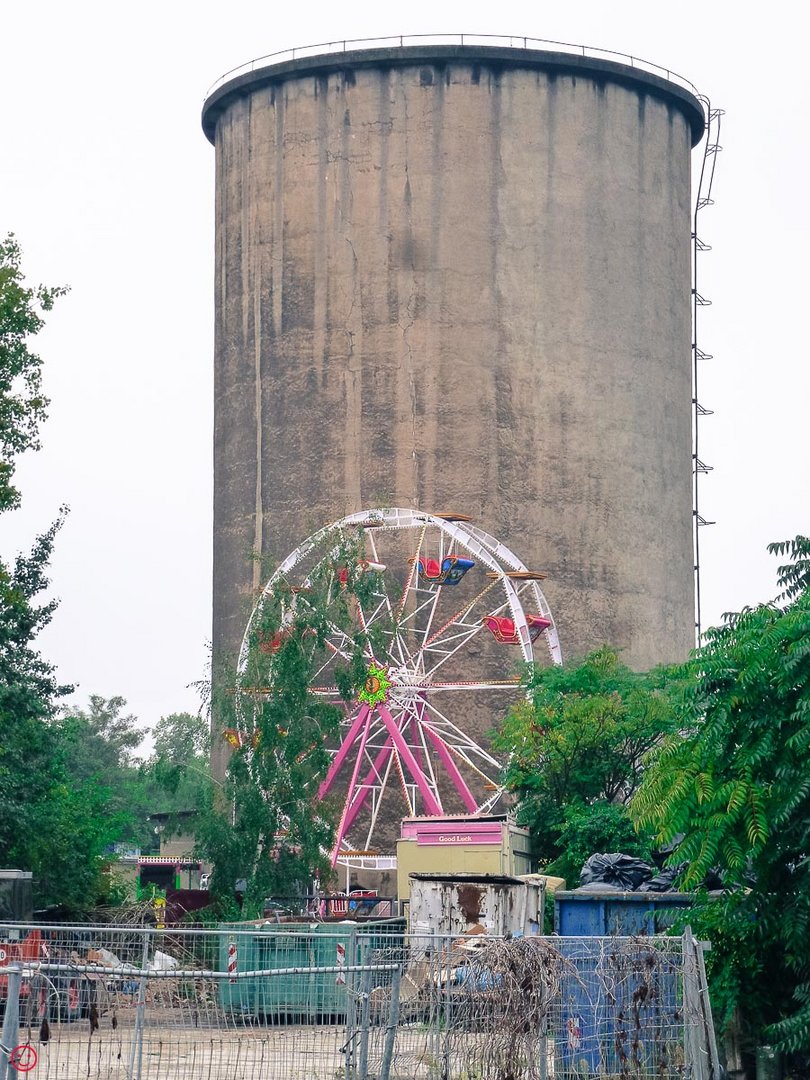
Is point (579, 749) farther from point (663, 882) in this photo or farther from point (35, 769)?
point (663, 882)

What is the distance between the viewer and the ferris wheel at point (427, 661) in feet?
136

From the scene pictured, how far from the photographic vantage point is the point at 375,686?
128 feet

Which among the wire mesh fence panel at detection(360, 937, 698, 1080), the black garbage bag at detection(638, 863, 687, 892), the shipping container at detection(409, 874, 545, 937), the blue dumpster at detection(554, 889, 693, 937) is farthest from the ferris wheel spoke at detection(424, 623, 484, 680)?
the wire mesh fence panel at detection(360, 937, 698, 1080)

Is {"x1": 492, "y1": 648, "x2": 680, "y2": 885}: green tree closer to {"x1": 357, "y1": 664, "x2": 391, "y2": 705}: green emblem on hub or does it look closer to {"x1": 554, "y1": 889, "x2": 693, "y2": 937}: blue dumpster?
{"x1": 357, "y1": 664, "x2": 391, "y2": 705}: green emblem on hub

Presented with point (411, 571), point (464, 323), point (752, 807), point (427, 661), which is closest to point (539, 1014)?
point (752, 807)

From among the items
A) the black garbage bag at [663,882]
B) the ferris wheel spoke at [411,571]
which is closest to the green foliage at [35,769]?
the ferris wheel spoke at [411,571]

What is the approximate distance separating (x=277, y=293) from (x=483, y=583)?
32.3 feet

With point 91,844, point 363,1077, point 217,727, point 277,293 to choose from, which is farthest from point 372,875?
point 363,1077

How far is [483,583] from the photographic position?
156 ft

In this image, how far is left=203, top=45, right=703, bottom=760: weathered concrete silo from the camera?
4847cm

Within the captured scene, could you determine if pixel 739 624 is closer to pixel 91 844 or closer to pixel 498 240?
pixel 91 844

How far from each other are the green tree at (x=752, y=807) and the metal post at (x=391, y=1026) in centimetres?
381

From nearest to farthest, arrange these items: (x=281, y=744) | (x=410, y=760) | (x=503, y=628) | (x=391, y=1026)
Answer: (x=391, y=1026), (x=281, y=744), (x=410, y=760), (x=503, y=628)

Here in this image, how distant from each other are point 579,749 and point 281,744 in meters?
5.71
